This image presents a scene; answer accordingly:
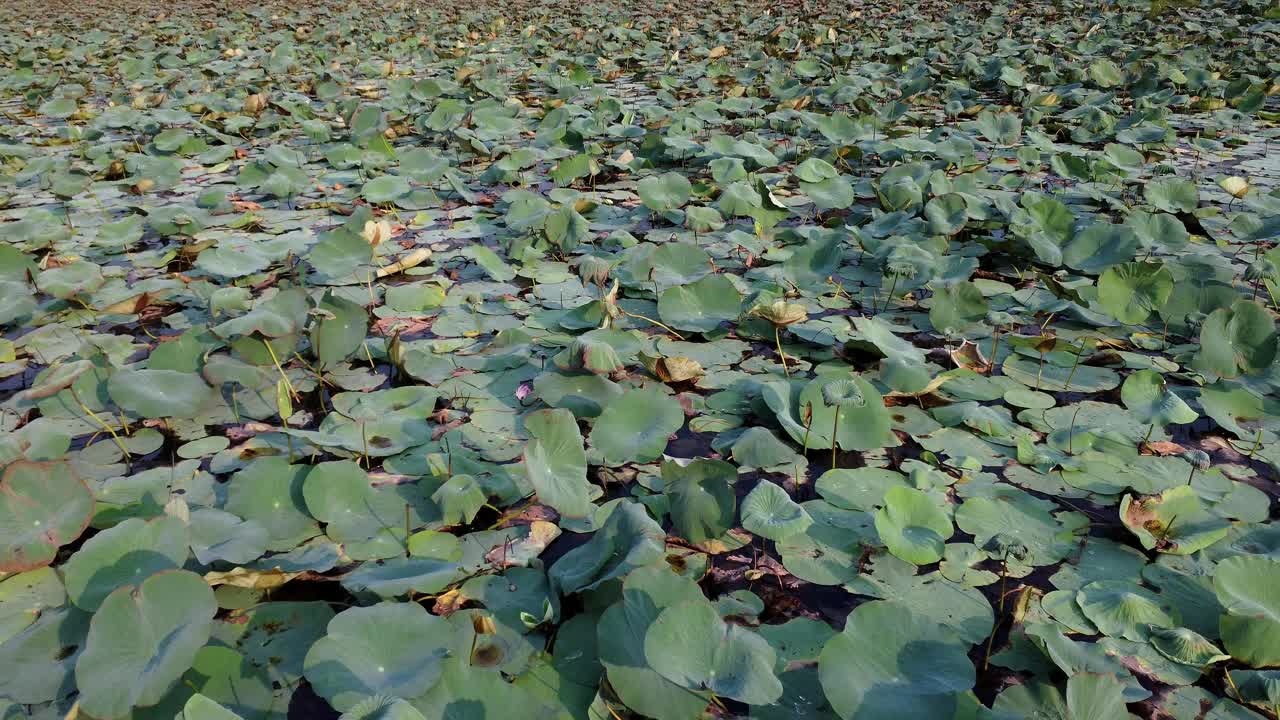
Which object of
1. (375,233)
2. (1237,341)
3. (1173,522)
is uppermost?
(1237,341)

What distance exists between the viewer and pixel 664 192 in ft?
12.5

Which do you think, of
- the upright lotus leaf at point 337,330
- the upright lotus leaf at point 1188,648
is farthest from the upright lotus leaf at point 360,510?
the upright lotus leaf at point 1188,648

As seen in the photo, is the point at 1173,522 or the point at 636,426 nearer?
the point at 1173,522

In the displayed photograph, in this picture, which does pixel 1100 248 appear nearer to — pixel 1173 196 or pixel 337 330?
pixel 1173 196

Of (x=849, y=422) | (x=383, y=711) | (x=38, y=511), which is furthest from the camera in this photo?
(x=849, y=422)

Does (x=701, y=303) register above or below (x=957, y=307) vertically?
below

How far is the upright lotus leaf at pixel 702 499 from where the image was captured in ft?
5.62

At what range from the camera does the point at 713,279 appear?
9.05 feet

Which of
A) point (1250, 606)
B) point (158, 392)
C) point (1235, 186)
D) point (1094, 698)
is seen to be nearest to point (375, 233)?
point (158, 392)

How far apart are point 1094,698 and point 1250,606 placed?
1.71 feet

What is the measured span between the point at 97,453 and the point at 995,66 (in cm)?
668

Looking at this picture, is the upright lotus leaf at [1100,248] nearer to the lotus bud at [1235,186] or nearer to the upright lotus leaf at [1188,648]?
the lotus bud at [1235,186]

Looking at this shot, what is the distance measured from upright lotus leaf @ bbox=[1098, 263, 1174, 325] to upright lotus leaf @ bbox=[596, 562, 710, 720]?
6.67 feet

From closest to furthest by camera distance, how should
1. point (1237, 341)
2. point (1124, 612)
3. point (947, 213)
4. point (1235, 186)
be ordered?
1. point (1124, 612)
2. point (1237, 341)
3. point (947, 213)
4. point (1235, 186)
